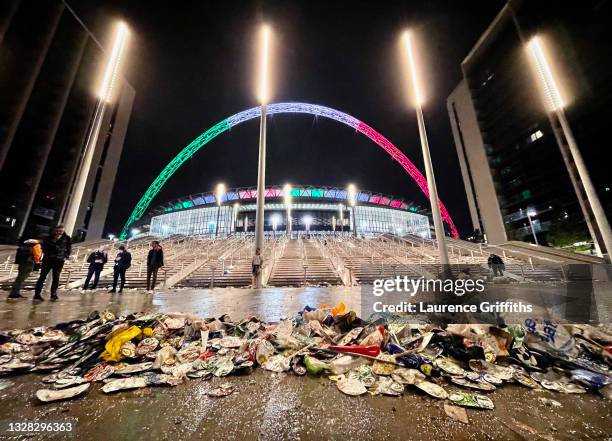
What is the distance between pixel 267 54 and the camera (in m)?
12.7

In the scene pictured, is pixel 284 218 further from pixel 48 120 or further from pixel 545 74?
pixel 545 74

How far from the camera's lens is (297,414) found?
5.11ft

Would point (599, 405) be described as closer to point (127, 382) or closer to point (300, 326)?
point (300, 326)

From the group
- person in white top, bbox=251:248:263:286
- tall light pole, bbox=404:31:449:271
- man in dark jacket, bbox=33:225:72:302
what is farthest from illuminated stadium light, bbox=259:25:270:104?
man in dark jacket, bbox=33:225:72:302

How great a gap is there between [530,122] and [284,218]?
51204 millimetres

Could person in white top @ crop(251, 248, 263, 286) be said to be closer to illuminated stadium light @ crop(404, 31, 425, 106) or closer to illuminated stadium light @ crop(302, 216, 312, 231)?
illuminated stadium light @ crop(404, 31, 425, 106)

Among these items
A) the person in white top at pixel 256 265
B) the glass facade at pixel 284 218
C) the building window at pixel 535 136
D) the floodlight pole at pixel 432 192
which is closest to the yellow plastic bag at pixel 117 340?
the person in white top at pixel 256 265

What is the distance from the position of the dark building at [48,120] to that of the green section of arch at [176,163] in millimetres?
7254

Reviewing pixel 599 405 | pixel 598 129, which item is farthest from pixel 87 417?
pixel 598 129

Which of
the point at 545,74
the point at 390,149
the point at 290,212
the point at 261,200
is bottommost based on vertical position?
the point at 261,200

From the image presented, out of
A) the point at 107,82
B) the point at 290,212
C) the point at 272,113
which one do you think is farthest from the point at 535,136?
the point at 107,82

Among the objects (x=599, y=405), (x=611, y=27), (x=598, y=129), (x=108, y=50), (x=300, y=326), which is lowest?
(x=599, y=405)

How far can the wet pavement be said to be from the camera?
1.36 meters

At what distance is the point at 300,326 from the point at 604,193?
51.8m
